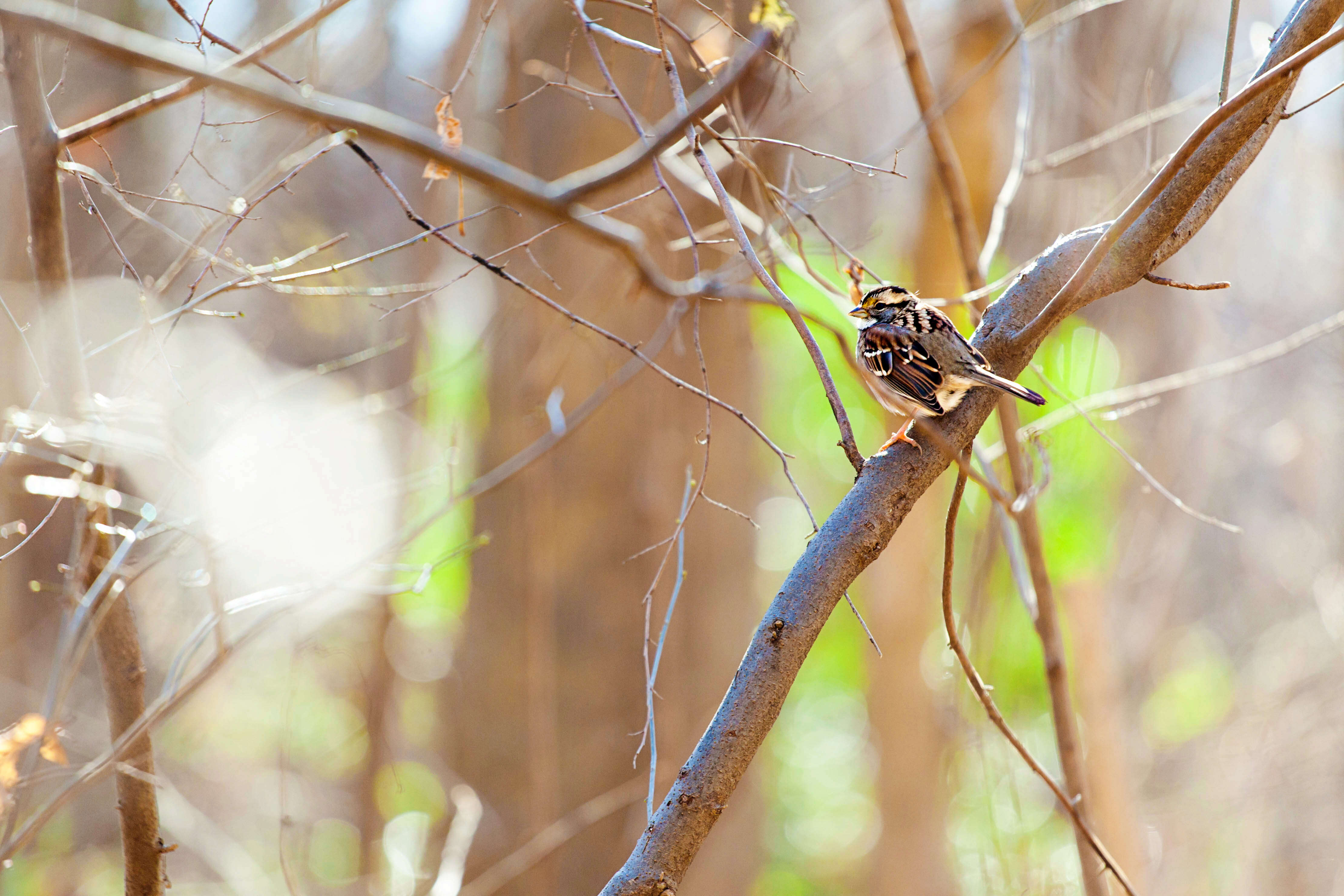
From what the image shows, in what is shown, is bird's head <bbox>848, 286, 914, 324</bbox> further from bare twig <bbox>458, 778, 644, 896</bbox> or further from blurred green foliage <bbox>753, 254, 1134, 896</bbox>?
bare twig <bbox>458, 778, 644, 896</bbox>

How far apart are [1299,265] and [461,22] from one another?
813 cm

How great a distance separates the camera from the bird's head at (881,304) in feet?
10.6

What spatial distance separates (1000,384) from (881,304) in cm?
142

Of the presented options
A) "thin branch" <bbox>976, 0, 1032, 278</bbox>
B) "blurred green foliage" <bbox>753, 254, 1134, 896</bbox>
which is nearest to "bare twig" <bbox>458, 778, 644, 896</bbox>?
"blurred green foliage" <bbox>753, 254, 1134, 896</bbox>

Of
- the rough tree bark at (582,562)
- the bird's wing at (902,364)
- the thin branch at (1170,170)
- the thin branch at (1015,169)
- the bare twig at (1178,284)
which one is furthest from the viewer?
the rough tree bark at (582,562)

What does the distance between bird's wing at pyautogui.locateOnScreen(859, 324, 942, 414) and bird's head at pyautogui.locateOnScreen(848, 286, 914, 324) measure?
2.4 inches

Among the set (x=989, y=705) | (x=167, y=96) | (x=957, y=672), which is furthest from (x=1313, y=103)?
(x=167, y=96)

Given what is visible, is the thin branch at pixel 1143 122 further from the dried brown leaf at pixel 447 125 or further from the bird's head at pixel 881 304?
the dried brown leaf at pixel 447 125

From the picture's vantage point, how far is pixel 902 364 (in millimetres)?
3352

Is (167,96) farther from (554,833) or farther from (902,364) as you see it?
(554,833)

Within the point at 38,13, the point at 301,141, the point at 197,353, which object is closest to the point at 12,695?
the point at 197,353

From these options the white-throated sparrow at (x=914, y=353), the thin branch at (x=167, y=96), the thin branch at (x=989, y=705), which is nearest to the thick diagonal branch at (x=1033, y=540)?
the white-throated sparrow at (x=914, y=353)

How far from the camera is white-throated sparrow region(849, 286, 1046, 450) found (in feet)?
9.55

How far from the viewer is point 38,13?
1014 mm
